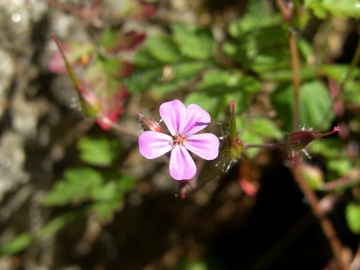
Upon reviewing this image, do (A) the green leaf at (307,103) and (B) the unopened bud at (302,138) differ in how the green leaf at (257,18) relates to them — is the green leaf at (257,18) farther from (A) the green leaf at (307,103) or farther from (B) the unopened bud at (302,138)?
(B) the unopened bud at (302,138)

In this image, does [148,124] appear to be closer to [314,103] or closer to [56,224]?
[314,103]

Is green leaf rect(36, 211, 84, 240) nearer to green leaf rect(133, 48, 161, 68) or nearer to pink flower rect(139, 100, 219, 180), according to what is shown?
green leaf rect(133, 48, 161, 68)

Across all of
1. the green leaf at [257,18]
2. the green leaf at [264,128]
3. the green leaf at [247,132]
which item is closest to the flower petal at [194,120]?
the green leaf at [247,132]

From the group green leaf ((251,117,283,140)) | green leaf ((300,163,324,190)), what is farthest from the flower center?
green leaf ((300,163,324,190))

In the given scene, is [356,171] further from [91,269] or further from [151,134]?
[91,269]

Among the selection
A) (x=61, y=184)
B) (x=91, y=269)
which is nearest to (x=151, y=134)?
(x=61, y=184)

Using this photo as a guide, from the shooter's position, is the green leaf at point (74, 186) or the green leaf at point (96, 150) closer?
the green leaf at point (74, 186)

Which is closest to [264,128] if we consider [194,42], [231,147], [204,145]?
Result: [194,42]
